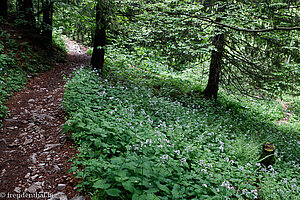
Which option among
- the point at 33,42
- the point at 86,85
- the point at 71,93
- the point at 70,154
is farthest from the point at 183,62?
the point at 33,42

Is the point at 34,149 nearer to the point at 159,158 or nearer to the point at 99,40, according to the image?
A: the point at 159,158

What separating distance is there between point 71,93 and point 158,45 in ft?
13.8

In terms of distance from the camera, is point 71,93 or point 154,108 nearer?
point 71,93

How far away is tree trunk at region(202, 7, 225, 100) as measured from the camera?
24.7 ft

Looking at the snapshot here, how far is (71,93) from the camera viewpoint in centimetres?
523

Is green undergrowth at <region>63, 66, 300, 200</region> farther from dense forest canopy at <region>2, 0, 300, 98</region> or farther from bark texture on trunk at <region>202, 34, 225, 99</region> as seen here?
dense forest canopy at <region>2, 0, 300, 98</region>

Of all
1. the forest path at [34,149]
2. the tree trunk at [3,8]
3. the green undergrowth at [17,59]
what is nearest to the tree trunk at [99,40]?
the forest path at [34,149]

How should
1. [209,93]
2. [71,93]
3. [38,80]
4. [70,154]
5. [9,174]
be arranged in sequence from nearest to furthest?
[9,174]
[70,154]
[71,93]
[38,80]
[209,93]

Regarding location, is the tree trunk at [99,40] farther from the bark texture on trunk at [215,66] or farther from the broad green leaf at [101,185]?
the broad green leaf at [101,185]

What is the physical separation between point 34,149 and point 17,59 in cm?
666

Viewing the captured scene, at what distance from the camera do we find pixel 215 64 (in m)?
8.46

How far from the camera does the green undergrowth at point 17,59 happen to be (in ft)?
21.3

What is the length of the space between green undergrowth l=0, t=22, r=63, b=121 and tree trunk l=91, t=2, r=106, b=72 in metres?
3.15

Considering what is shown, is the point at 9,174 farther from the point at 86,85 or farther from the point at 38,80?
the point at 38,80
